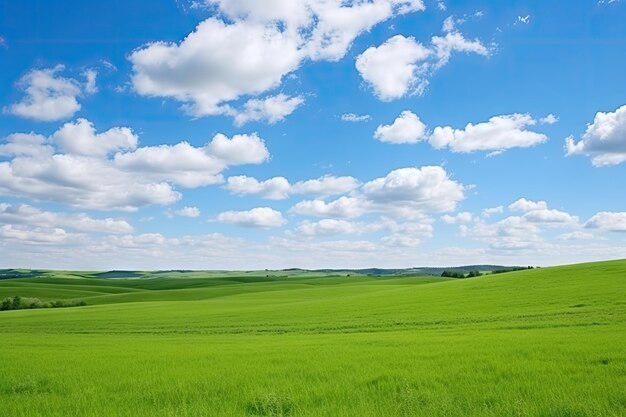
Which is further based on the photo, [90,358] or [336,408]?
[90,358]

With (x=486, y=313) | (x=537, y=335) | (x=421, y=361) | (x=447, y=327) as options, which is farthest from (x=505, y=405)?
(x=486, y=313)

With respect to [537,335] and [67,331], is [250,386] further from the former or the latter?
[67,331]

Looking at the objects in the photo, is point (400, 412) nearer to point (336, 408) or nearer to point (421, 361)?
point (336, 408)

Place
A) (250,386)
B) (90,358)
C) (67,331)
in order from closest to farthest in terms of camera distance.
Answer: (250,386), (90,358), (67,331)

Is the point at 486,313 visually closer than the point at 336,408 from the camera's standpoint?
No

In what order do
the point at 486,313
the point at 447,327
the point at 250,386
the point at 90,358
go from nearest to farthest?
the point at 250,386 → the point at 90,358 → the point at 447,327 → the point at 486,313

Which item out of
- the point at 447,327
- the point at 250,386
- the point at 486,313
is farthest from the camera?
the point at 486,313

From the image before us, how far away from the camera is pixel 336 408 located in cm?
951

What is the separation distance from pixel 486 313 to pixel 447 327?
19.7ft

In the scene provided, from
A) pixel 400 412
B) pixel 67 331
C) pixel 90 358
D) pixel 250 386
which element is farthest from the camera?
pixel 67 331

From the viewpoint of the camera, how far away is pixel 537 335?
19406mm

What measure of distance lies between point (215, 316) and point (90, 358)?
977 inches

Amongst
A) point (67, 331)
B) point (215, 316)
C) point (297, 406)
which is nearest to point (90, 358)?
point (297, 406)

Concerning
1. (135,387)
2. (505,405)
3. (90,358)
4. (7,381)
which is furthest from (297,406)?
(90,358)
